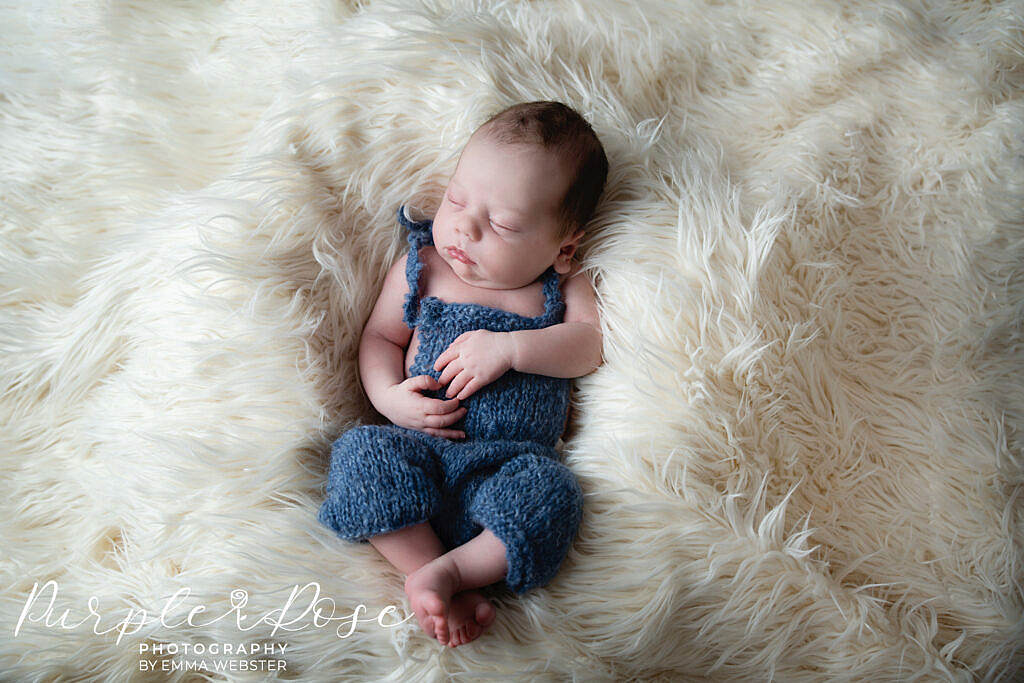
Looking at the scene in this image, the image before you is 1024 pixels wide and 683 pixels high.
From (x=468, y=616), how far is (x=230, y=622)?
0.91ft

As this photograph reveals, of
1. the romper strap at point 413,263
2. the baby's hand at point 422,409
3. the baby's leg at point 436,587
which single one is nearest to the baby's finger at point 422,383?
the baby's hand at point 422,409

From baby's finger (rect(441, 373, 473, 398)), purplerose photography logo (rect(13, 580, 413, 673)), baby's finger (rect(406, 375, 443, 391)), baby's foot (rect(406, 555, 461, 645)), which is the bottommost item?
purplerose photography logo (rect(13, 580, 413, 673))

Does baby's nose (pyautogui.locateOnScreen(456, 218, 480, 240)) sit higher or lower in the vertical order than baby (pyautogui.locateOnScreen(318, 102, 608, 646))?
higher

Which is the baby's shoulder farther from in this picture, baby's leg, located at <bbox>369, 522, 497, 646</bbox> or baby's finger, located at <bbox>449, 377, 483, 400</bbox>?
baby's leg, located at <bbox>369, 522, 497, 646</bbox>

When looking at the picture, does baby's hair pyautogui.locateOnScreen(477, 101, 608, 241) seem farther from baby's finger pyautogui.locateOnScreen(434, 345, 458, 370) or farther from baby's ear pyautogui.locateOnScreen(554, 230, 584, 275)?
baby's finger pyautogui.locateOnScreen(434, 345, 458, 370)

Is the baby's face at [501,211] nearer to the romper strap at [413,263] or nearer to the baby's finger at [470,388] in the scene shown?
the romper strap at [413,263]

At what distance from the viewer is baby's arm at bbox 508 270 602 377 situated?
3.29 feet

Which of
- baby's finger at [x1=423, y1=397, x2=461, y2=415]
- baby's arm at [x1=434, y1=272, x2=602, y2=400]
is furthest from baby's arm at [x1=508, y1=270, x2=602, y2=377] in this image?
baby's finger at [x1=423, y1=397, x2=461, y2=415]

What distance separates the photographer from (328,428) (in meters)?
1.00

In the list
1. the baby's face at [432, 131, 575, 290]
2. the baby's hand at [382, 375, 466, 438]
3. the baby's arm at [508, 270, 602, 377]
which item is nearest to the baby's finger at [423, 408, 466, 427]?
Result: the baby's hand at [382, 375, 466, 438]

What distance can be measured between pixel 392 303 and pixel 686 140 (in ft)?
1.88

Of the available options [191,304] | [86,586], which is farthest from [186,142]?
[86,586]

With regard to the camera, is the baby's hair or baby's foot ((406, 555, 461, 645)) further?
the baby's hair

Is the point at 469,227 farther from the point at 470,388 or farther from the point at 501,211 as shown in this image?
the point at 470,388
